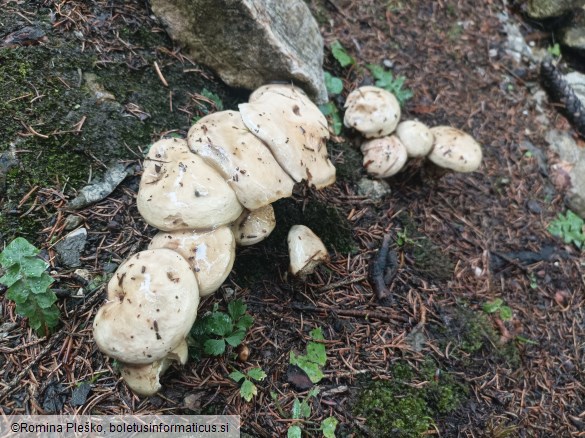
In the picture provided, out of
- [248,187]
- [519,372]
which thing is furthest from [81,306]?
[519,372]


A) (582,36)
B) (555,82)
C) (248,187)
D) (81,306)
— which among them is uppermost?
(582,36)

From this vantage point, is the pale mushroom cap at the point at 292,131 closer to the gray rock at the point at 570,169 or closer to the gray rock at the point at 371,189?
the gray rock at the point at 371,189

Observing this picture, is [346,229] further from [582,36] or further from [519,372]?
[582,36]

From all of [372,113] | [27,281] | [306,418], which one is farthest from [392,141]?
[27,281]

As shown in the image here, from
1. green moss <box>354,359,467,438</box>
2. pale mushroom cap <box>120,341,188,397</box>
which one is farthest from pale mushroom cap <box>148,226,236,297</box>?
green moss <box>354,359,467,438</box>

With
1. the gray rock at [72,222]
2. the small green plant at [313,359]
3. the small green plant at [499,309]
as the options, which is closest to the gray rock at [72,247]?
the gray rock at [72,222]

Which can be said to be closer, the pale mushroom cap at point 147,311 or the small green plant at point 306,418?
the pale mushroom cap at point 147,311
